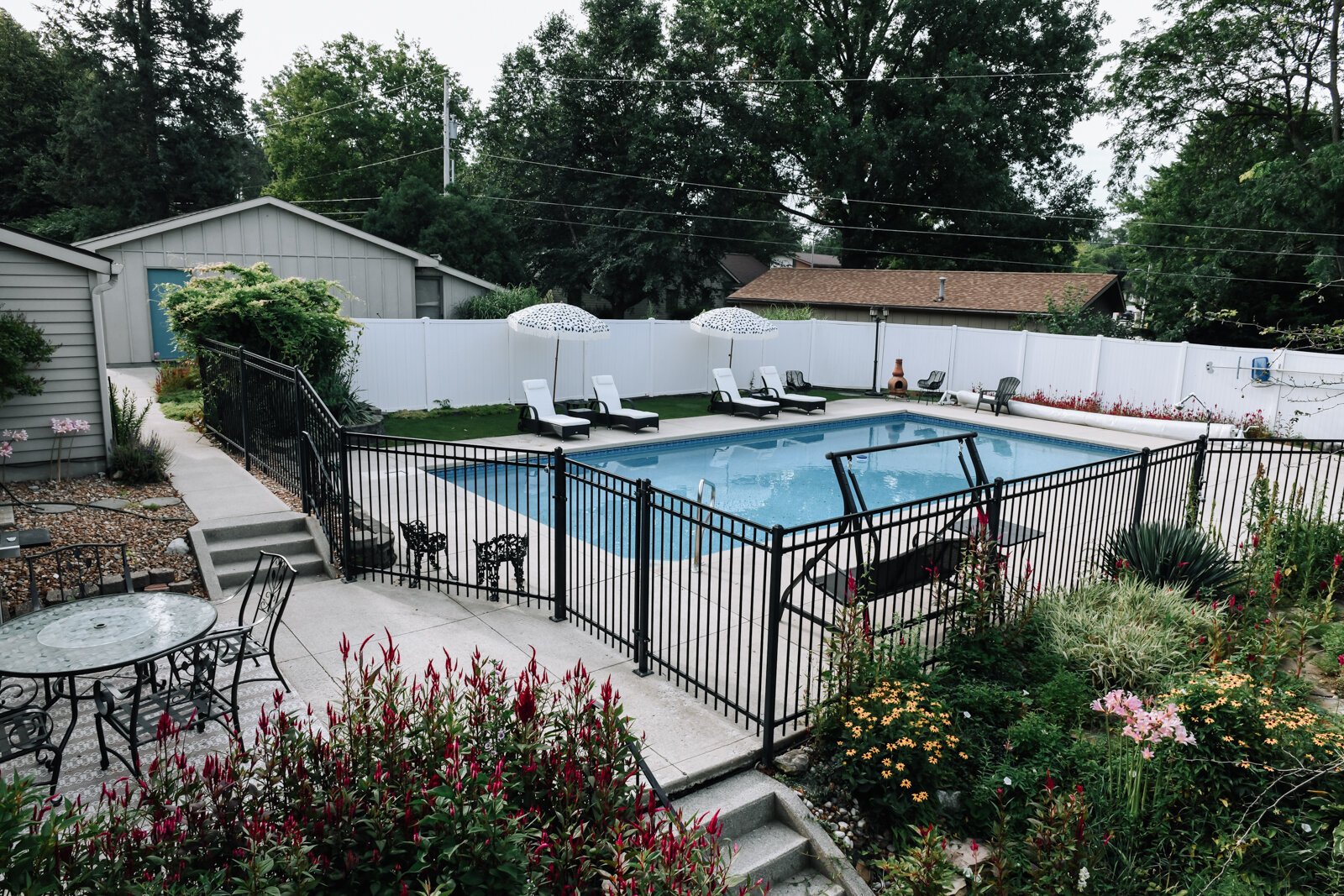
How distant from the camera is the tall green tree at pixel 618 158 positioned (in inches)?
1134

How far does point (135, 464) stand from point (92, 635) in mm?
5195

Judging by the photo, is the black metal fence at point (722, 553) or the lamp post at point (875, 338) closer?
the black metal fence at point (722, 553)

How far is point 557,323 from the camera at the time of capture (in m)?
15.5

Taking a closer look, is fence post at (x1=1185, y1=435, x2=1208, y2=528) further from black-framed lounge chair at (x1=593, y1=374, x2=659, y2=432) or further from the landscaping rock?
black-framed lounge chair at (x1=593, y1=374, x2=659, y2=432)

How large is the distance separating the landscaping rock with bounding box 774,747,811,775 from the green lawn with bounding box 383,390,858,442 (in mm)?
9480

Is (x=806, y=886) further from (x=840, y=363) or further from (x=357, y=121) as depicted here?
(x=357, y=121)

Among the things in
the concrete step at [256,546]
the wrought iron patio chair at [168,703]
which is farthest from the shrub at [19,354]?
the wrought iron patio chair at [168,703]

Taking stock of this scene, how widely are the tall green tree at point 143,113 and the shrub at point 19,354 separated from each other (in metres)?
22.9

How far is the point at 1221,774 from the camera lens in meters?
4.41

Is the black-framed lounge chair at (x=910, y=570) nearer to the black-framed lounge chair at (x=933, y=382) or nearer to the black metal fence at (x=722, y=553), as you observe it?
the black metal fence at (x=722, y=553)

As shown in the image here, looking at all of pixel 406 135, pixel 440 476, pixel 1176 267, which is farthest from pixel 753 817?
pixel 406 135

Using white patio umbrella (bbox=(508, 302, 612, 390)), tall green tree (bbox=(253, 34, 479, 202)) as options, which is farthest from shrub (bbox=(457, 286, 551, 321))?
tall green tree (bbox=(253, 34, 479, 202))

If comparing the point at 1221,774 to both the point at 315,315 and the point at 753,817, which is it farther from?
the point at 315,315

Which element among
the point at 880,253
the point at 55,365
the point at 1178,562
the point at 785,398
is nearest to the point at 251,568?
the point at 55,365
